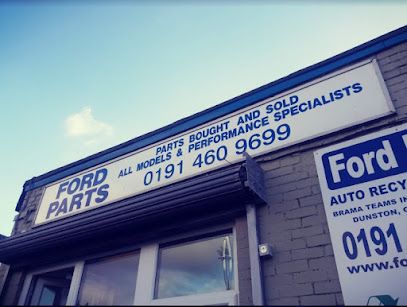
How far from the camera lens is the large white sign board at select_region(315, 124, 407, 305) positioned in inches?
122

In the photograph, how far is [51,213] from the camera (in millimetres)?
6223

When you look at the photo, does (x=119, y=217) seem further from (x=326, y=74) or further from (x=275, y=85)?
(x=326, y=74)

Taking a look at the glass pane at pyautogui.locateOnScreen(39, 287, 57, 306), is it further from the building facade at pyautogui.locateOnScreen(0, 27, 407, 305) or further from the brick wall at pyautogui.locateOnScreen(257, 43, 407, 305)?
the brick wall at pyautogui.locateOnScreen(257, 43, 407, 305)

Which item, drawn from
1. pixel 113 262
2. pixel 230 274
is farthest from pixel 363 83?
pixel 113 262

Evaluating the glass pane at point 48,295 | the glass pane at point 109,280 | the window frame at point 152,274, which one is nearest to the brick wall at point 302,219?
the window frame at point 152,274

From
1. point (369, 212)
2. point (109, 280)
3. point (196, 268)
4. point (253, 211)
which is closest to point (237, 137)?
point (253, 211)

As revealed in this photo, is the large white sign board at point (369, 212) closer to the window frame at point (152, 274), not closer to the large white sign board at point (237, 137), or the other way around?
the large white sign board at point (237, 137)

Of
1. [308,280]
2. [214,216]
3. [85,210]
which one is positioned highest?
[85,210]

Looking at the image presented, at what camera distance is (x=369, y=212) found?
343 cm

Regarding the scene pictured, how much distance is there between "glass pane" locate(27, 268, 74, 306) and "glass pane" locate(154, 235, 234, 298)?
183 centimetres

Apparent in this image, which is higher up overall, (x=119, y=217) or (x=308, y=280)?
(x=119, y=217)

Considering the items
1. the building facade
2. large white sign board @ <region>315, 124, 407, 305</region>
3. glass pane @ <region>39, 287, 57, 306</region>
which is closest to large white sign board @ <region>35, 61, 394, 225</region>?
the building facade

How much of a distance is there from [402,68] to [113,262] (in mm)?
4469

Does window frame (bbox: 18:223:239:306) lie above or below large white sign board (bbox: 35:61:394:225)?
below
